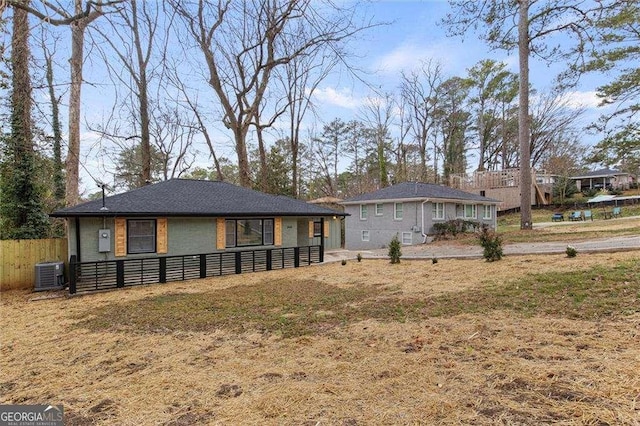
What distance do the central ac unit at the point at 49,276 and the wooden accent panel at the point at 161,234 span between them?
8.55ft

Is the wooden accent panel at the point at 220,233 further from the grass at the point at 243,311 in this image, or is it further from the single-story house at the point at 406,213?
the single-story house at the point at 406,213

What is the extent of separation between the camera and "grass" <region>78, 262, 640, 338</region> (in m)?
4.71

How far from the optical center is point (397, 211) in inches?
770

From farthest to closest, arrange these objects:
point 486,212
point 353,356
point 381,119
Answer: point 381,119 < point 486,212 < point 353,356

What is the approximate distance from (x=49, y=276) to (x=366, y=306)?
8950mm

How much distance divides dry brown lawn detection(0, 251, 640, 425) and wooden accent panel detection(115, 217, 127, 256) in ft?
10.7

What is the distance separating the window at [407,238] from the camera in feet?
61.5

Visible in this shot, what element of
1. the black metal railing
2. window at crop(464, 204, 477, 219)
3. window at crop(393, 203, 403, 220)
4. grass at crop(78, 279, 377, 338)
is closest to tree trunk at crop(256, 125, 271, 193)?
window at crop(393, 203, 403, 220)

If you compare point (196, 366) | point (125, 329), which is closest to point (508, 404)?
point (196, 366)

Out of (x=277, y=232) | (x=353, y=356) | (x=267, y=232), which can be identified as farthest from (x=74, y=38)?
(x=353, y=356)

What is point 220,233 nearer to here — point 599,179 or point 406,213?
point 406,213

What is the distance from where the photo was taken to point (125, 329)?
5.14 meters

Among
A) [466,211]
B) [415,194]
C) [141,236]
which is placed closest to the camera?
[141,236]

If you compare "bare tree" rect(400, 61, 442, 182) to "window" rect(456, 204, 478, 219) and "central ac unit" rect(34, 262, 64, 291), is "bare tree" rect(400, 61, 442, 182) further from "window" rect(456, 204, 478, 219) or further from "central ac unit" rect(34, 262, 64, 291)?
"central ac unit" rect(34, 262, 64, 291)
